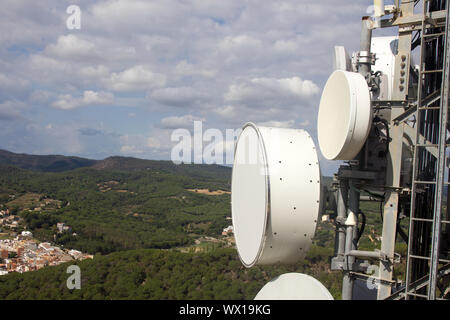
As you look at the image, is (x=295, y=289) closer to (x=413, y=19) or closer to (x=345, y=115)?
(x=345, y=115)

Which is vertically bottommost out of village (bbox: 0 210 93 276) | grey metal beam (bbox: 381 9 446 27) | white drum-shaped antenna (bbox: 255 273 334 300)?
village (bbox: 0 210 93 276)

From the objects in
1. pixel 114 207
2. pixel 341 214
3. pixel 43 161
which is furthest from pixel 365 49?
pixel 43 161

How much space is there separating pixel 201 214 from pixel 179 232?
1099 cm

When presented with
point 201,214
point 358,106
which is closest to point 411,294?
point 358,106

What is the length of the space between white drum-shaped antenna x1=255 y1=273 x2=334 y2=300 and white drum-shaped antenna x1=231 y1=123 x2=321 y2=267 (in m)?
0.31

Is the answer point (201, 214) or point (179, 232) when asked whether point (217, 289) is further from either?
point (201, 214)

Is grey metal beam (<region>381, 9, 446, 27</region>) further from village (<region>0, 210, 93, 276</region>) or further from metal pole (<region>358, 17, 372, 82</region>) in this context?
village (<region>0, 210, 93, 276</region>)

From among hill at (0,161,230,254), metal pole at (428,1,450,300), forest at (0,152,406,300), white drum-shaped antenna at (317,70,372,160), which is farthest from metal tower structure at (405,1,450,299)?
hill at (0,161,230,254)

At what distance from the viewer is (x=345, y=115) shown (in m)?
5.36

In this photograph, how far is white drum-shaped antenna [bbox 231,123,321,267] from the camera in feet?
16.6

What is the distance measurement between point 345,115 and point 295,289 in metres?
Result: 2.63

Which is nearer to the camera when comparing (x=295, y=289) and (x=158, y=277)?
(x=295, y=289)

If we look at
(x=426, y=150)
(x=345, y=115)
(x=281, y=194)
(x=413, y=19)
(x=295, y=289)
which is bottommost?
(x=295, y=289)
